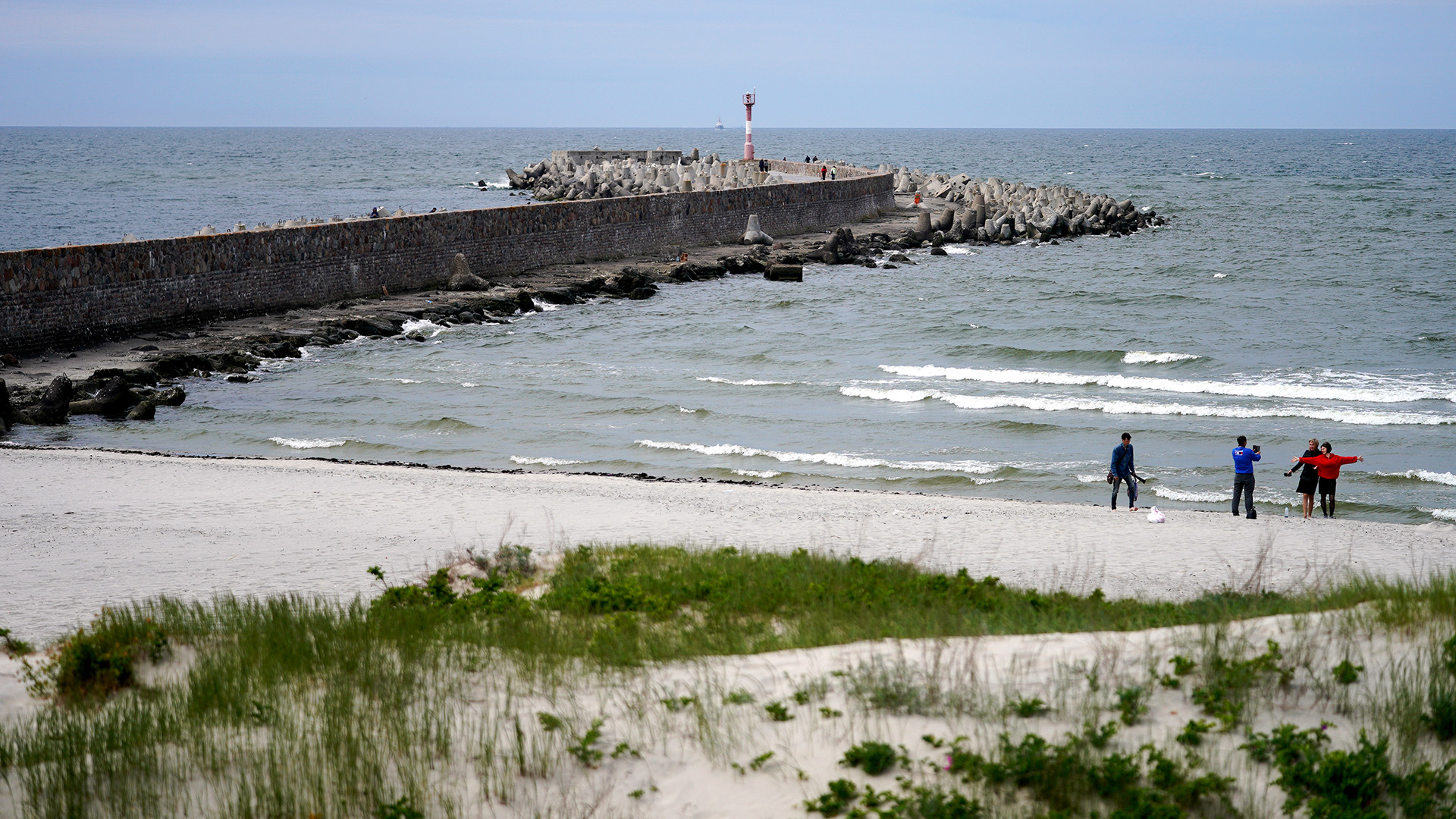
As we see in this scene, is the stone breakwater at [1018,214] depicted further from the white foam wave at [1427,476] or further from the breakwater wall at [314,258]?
the white foam wave at [1427,476]

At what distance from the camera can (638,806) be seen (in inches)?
219

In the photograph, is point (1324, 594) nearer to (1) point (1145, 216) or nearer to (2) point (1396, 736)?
(2) point (1396, 736)

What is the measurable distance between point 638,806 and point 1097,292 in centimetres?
3373

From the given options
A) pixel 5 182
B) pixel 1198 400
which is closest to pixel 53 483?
pixel 1198 400

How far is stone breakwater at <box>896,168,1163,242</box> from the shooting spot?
169ft

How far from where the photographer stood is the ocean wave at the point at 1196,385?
21859mm

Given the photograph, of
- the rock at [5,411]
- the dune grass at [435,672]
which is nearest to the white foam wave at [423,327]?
the rock at [5,411]

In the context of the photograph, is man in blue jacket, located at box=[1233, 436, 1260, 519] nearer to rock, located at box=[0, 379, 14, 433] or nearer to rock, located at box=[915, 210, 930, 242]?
rock, located at box=[0, 379, 14, 433]

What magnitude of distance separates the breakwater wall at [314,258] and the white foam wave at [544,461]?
11.7 metres

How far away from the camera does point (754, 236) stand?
44750 mm

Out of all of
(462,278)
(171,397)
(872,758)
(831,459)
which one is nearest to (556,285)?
(462,278)

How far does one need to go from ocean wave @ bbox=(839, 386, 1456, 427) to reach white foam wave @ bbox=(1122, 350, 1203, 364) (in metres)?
→ 4.23

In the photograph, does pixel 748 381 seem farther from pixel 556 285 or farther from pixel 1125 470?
pixel 556 285

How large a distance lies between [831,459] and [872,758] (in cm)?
1256
